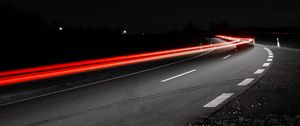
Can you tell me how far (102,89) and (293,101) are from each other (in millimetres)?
5452

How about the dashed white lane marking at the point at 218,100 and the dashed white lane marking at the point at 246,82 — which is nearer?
the dashed white lane marking at the point at 218,100

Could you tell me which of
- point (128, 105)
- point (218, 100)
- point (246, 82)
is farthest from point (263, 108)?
point (246, 82)

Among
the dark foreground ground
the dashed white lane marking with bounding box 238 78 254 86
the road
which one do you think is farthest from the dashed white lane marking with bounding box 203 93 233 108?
the dashed white lane marking with bounding box 238 78 254 86

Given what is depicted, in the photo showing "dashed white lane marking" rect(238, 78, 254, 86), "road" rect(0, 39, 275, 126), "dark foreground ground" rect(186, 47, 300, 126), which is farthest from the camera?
"dashed white lane marking" rect(238, 78, 254, 86)

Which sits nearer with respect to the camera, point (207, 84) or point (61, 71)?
point (207, 84)

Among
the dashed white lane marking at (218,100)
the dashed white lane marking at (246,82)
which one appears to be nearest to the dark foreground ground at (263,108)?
the dashed white lane marking at (218,100)

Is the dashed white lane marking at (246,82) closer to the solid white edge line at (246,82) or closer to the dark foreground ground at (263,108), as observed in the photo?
the solid white edge line at (246,82)

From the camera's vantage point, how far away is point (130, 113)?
21.7 ft

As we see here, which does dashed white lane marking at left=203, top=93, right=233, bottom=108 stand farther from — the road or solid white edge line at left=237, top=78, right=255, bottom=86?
solid white edge line at left=237, top=78, right=255, bottom=86

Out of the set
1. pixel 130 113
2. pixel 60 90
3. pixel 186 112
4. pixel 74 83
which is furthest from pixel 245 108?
pixel 74 83

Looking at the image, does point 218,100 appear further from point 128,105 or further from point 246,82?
point 246,82

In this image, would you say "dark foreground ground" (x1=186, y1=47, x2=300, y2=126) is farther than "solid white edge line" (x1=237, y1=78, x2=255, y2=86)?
No

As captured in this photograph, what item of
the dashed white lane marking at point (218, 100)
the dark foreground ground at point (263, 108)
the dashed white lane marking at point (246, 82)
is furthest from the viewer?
the dashed white lane marking at point (246, 82)

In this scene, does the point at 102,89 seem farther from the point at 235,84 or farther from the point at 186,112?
the point at 186,112
